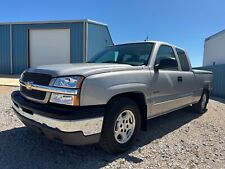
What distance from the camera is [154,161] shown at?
3.33m

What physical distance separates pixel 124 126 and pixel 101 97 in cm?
78

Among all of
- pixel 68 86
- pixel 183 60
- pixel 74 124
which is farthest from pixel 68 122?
pixel 183 60

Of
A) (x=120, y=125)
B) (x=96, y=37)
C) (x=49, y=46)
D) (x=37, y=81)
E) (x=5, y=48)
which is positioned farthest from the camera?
(x=5, y=48)

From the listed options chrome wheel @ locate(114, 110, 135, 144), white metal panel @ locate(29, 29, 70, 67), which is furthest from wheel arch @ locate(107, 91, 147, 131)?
white metal panel @ locate(29, 29, 70, 67)

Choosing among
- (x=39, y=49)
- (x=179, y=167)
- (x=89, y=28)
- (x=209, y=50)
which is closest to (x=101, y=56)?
(x=179, y=167)

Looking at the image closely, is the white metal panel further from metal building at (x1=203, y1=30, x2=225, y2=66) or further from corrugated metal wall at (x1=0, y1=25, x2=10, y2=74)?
metal building at (x1=203, y1=30, x2=225, y2=66)

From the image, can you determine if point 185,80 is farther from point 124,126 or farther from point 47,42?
point 47,42

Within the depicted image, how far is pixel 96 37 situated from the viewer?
16.6m

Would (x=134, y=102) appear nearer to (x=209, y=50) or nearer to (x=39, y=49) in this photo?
(x=39, y=49)

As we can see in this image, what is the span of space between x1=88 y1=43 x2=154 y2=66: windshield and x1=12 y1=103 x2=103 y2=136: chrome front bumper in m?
1.49

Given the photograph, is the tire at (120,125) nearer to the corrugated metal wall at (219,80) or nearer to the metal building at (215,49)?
the corrugated metal wall at (219,80)

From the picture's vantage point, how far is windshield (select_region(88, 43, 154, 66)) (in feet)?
13.5

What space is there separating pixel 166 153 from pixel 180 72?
6.70 ft

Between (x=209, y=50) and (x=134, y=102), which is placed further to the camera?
(x=209, y=50)
